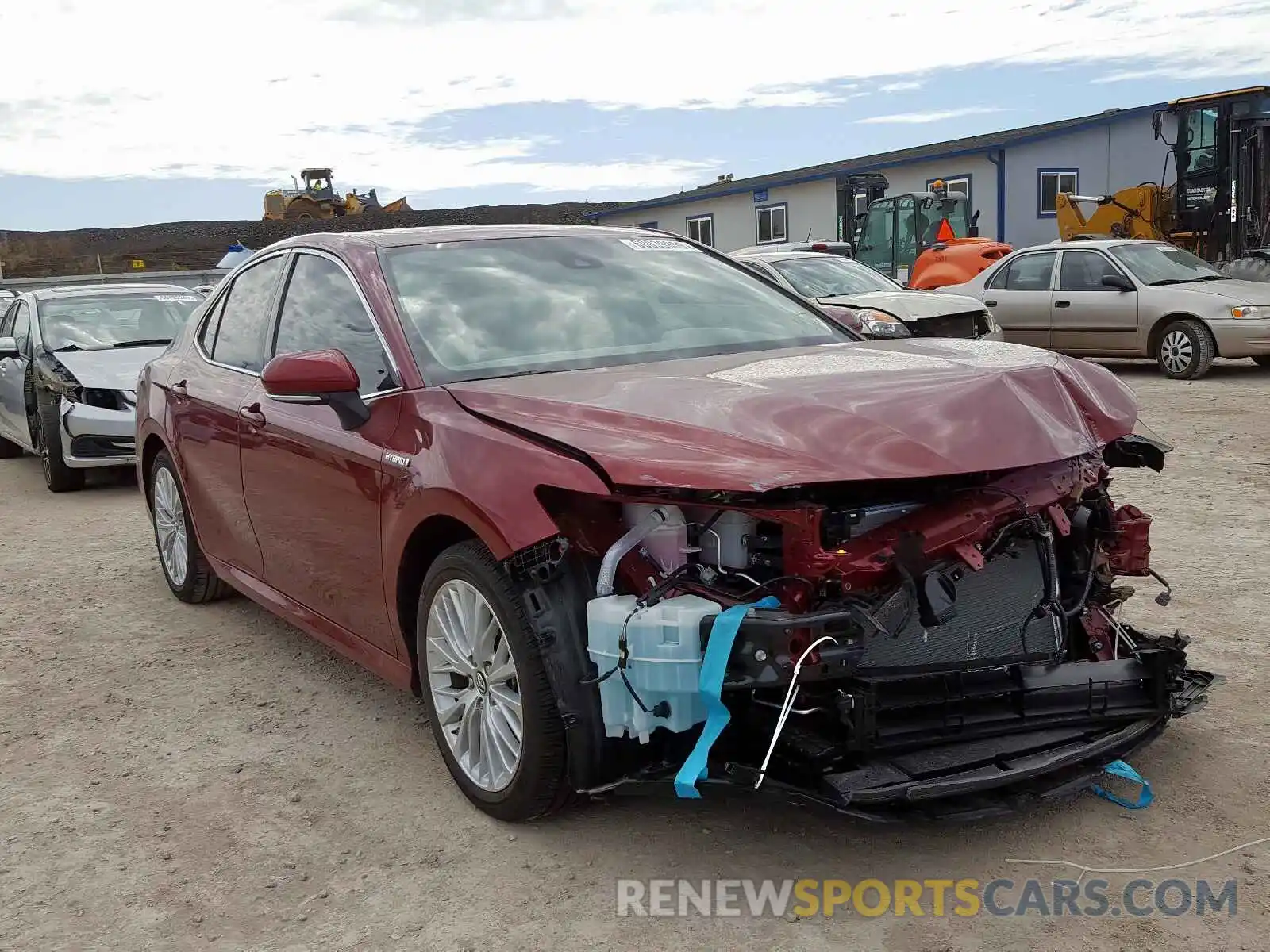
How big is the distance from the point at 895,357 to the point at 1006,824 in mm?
1356

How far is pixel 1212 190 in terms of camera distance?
1806cm

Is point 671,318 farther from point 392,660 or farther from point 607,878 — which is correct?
point 607,878

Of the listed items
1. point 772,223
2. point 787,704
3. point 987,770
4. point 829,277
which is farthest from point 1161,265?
point 772,223

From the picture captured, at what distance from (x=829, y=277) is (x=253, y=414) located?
9.39 metres

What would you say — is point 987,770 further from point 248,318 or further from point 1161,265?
point 1161,265

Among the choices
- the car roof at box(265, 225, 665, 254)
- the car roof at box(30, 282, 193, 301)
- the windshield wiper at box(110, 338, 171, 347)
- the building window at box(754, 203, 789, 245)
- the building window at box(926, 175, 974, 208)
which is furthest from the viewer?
the building window at box(754, 203, 789, 245)

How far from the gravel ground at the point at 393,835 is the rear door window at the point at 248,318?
1276 mm

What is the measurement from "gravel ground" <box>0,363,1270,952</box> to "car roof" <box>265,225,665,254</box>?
1687 millimetres

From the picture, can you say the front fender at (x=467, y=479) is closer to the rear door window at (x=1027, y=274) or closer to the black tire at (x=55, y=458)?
the black tire at (x=55, y=458)

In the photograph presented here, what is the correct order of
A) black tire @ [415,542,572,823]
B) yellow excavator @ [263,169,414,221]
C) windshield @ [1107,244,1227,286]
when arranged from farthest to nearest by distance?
yellow excavator @ [263,169,414,221] → windshield @ [1107,244,1227,286] → black tire @ [415,542,572,823]

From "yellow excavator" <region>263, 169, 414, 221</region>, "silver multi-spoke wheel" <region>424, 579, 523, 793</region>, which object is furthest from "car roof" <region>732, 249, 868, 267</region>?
"yellow excavator" <region>263, 169, 414, 221</region>

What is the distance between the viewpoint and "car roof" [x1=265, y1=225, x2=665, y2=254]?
432cm

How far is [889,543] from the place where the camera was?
2967 millimetres

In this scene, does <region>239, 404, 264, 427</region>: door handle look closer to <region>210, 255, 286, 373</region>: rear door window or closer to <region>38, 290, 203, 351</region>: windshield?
<region>210, 255, 286, 373</region>: rear door window
